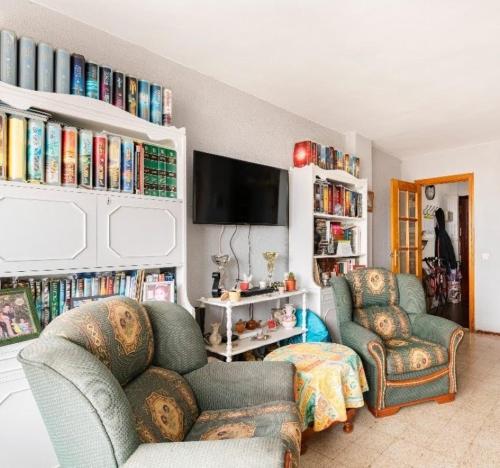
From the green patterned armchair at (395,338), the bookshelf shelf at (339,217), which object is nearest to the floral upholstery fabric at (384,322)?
the green patterned armchair at (395,338)

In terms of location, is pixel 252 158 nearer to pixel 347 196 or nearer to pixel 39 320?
pixel 347 196

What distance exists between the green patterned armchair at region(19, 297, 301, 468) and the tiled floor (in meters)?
0.67

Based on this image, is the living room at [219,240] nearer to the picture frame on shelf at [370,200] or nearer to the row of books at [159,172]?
the row of books at [159,172]

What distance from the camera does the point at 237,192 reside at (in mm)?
2904

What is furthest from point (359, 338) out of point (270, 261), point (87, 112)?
point (87, 112)

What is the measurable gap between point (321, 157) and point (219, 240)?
1.42 m

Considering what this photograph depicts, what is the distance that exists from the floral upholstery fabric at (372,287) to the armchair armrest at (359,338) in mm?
357

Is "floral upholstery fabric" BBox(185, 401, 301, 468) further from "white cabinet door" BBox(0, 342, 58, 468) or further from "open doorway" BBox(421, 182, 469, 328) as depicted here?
"open doorway" BBox(421, 182, 469, 328)

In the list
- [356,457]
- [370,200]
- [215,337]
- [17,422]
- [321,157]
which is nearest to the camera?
[17,422]

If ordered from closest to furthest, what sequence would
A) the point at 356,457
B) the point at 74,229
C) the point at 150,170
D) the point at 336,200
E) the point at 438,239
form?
1. the point at 74,229
2. the point at 356,457
3. the point at 150,170
4. the point at 336,200
5. the point at 438,239

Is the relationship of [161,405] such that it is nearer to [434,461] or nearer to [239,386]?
[239,386]

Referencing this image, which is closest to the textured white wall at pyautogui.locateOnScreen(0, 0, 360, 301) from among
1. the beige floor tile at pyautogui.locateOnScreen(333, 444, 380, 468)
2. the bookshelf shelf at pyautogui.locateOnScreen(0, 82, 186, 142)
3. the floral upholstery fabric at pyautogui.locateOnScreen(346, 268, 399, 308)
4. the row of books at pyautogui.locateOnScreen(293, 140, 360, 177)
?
the row of books at pyautogui.locateOnScreen(293, 140, 360, 177)

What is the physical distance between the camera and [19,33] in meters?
1.95

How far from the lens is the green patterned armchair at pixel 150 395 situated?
3.35ft
